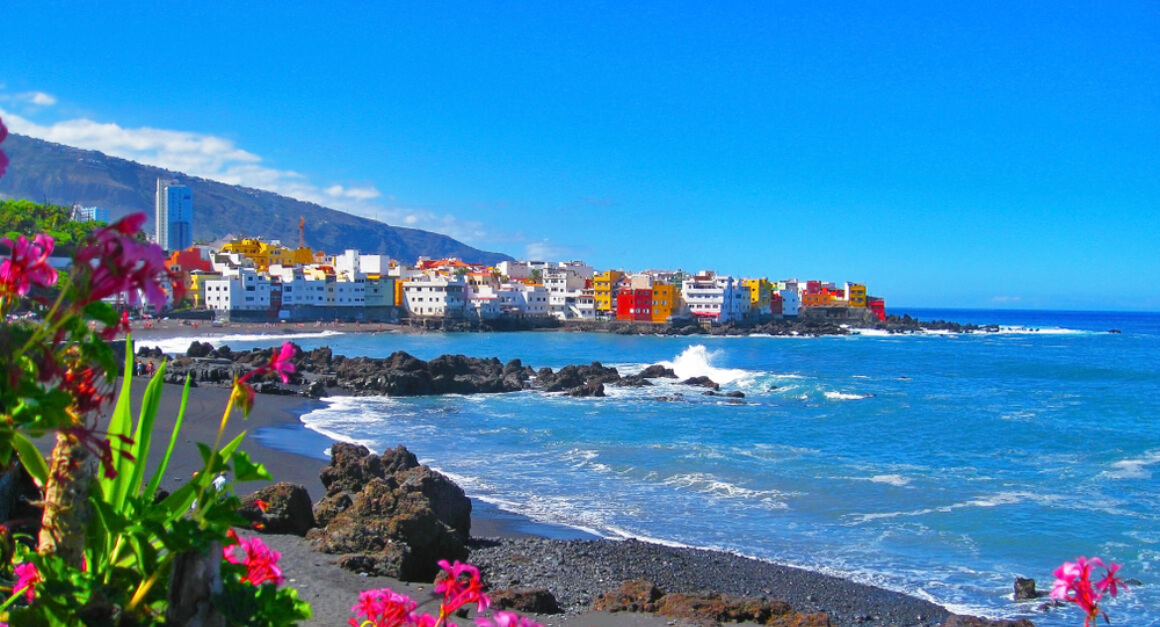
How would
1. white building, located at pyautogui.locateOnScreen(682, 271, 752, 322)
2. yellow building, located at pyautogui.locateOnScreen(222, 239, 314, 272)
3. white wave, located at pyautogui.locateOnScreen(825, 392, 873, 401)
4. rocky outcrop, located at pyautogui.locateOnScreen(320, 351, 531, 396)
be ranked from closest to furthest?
1. rocky outcrop, located at pyautogui.locateOnScreen(320, 351, 531, 396)
2. white wave, located at pyautogui.locateOnScreen(825, 392, 873, 401)
3. white building, located at pyautogui.locateOnScreen(682, 271, 752, 322)
4. yellow building, located at pyautogui.locateOnScreen(222, 239, 314, 272)

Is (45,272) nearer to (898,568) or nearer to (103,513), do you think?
(103,513)

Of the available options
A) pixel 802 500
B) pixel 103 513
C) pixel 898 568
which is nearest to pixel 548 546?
pixel 898 568

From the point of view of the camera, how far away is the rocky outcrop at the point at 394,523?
24.3ft

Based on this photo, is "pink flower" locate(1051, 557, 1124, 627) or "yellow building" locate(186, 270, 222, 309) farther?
"yellow building" locate(186, 270, 222, 309)

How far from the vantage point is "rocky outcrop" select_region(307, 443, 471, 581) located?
741 cm

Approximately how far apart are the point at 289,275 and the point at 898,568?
65.7m

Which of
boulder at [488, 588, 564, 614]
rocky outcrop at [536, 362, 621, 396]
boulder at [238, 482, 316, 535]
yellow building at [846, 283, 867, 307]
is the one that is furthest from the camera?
yellow building at [846, 283, 867, 307]

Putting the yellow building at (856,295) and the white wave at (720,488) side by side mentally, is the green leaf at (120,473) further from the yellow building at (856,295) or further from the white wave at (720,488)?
the yellow building at (856,295)

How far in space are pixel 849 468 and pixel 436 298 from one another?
58.3 m

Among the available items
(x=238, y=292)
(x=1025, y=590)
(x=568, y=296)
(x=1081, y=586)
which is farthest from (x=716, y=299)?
(x=1081, y=586)

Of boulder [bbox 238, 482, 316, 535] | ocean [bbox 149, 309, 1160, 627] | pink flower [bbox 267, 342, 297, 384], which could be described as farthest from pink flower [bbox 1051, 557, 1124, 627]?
boulder [bbox 238, 482, 316, 535]

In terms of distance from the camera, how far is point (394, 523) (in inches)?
300

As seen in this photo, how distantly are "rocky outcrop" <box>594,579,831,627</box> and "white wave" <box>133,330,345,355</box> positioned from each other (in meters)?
36.2

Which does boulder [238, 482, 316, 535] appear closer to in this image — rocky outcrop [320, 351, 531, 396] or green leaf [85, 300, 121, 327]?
green leaf [85, 300, 121, 327]
